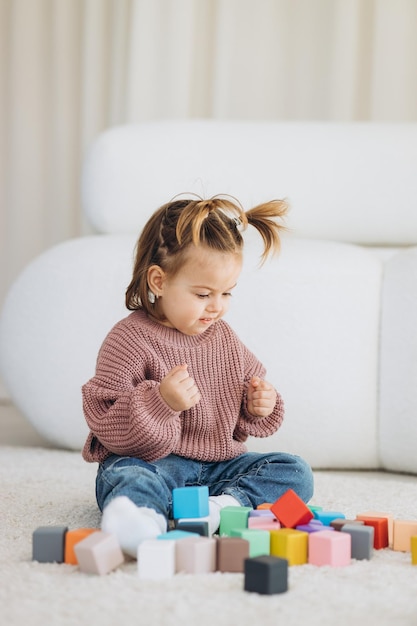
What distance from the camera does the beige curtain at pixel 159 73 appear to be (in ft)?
8.06

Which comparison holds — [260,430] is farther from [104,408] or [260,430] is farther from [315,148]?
[315,148]

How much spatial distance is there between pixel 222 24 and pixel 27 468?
1.53m

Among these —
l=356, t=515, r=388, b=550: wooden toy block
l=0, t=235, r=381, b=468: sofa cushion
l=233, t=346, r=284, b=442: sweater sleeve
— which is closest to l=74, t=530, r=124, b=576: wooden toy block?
l=356, t=515, r=388, b=550: wooden toy block

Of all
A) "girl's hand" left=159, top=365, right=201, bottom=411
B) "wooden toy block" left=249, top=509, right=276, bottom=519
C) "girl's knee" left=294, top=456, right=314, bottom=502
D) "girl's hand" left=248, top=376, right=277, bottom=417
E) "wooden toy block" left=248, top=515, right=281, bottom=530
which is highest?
"girl's hand" left=159, top=365, right=201, bottom=411

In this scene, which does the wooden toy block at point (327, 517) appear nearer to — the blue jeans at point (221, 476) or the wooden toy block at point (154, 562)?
the blue jeans at point (221, 476)

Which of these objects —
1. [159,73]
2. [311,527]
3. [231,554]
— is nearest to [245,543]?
[231,554]

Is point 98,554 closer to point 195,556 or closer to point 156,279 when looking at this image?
point 195,556

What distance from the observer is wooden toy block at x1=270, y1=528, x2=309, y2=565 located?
908 mm

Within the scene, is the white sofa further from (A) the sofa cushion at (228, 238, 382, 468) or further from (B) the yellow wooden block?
(B) the yellow wooden block

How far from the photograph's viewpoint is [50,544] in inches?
35.9

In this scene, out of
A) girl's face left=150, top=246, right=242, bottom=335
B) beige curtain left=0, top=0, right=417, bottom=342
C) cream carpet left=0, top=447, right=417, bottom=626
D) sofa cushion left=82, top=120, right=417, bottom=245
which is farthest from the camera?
beige curtain left=0, top=0, right=417, bottom=342

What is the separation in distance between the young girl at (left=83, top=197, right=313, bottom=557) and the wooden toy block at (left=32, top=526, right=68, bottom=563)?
0.57 feet

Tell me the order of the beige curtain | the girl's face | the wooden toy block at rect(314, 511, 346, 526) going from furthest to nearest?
the beige curtain → the girl's face → the wooden toy block at rect(314, 511, 346, 526)

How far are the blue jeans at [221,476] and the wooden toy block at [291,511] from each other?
0.48 feet
